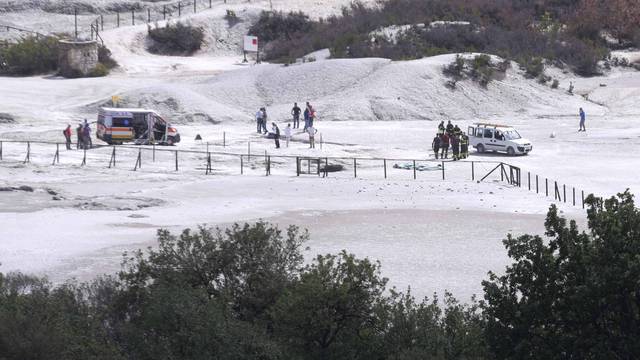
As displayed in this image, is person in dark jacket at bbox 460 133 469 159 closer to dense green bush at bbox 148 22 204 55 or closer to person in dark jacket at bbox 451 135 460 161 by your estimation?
person in dark jacket at bbox 451 135 460 161

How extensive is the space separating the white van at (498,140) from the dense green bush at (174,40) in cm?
3523

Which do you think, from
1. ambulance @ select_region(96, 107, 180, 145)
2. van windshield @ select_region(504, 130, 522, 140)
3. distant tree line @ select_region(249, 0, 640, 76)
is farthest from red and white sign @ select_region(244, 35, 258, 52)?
van windshield @ select_region(504, 130, 522, 140)

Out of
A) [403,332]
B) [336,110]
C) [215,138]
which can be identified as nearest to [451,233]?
[403,332]

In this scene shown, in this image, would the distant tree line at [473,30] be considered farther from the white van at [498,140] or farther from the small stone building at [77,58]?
the white van at [498,140]

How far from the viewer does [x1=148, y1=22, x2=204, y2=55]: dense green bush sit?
276ft

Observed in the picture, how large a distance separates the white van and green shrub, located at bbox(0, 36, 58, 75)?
100 ft

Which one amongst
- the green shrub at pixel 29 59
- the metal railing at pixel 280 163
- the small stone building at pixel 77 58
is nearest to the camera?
the metal railing at pixel 280 163

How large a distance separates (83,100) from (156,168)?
60.2ft

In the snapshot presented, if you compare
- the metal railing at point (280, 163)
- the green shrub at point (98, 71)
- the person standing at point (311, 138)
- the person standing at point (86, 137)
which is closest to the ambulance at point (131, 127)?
the metal railing at point (280, 163)

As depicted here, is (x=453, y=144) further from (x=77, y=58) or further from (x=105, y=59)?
(x=105, y=59)

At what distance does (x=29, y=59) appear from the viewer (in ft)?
243

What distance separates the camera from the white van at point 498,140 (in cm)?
5216

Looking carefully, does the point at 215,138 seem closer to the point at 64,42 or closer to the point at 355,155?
the point at 355,155

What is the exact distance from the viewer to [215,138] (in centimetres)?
5494
